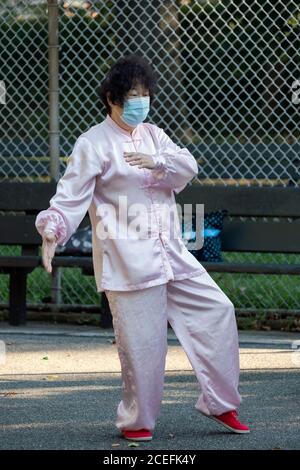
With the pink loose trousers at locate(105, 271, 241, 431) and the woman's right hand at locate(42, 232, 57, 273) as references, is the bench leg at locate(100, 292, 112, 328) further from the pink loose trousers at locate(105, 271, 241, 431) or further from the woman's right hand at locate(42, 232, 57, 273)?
the woman's right hand at locate(42, 232, 57, 273)

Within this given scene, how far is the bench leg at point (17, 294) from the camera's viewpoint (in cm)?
899

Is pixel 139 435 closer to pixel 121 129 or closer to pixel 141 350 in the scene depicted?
pixel 141 350

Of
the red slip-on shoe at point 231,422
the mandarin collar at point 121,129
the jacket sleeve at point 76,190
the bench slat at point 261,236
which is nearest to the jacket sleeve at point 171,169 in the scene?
the mandarin collar at point 121,129

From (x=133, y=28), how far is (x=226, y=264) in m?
2.00

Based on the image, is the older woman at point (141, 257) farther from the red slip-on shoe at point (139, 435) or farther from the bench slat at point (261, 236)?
the bench slat at point (261, 236)

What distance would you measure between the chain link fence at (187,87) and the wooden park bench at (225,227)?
0.34m

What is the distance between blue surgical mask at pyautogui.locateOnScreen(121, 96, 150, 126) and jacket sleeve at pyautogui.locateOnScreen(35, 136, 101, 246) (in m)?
0.20

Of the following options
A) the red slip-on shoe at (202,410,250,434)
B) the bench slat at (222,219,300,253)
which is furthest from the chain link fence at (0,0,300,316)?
the red slip-on shoe at (202,410,250,434)

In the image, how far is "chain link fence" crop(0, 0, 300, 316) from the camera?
9062mm

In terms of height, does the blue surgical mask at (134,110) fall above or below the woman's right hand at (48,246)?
above

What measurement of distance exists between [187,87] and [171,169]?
423 centimetres

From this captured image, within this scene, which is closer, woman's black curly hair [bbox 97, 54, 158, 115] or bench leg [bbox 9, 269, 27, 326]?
woman's black curly hair [bbox 97, 54, 158, 115]

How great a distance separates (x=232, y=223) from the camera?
343 inches
